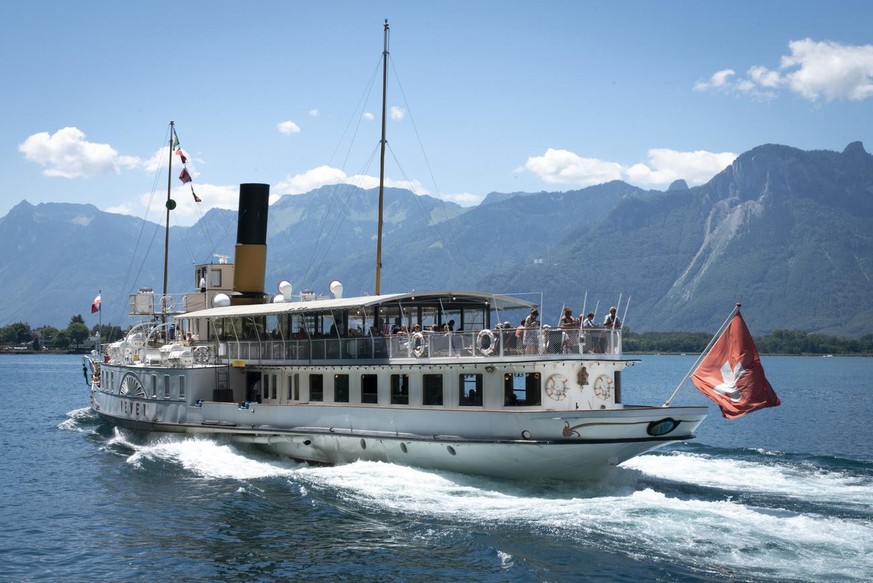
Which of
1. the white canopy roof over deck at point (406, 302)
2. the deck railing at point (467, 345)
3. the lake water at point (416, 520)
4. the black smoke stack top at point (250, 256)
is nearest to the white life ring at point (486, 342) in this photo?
the deck railing at point (467, 345)

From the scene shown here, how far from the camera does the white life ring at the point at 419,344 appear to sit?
2605 centimetres

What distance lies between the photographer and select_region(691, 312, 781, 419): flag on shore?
23.2m

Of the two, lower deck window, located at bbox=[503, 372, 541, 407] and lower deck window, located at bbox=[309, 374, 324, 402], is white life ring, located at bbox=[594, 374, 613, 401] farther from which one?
lower deck window, located at bbox=[309, 374, 324, 402]

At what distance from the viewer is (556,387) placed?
79.9ft

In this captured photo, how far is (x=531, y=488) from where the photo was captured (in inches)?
948

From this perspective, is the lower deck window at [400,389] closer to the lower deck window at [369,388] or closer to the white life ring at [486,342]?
the lower deck window at [369,388]

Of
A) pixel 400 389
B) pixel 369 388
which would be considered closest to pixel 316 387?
pixel 369 388

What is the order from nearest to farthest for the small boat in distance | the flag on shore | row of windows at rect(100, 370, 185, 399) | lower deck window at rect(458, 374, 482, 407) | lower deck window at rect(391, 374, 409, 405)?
the flag on shore
the small boat in distance
lower deck window at rect(458, 374, 482, 407)
lower deck window at rect(391, 374, 409, 405)
row of windows at rect(100, 370, 185, 399)

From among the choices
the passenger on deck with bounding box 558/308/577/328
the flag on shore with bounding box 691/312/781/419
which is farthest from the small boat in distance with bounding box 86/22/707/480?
the flag on shore with bounding box 691/312/781/419

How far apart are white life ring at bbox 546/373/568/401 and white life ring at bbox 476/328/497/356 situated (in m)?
1.75

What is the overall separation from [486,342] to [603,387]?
345cm

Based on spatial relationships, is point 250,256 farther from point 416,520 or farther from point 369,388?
point 416,520

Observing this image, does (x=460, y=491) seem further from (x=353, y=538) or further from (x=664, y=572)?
(x=664, y=572)

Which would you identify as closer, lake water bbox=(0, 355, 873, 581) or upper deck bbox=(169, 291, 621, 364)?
lake water bbox=(0, 355, 873, 581)
